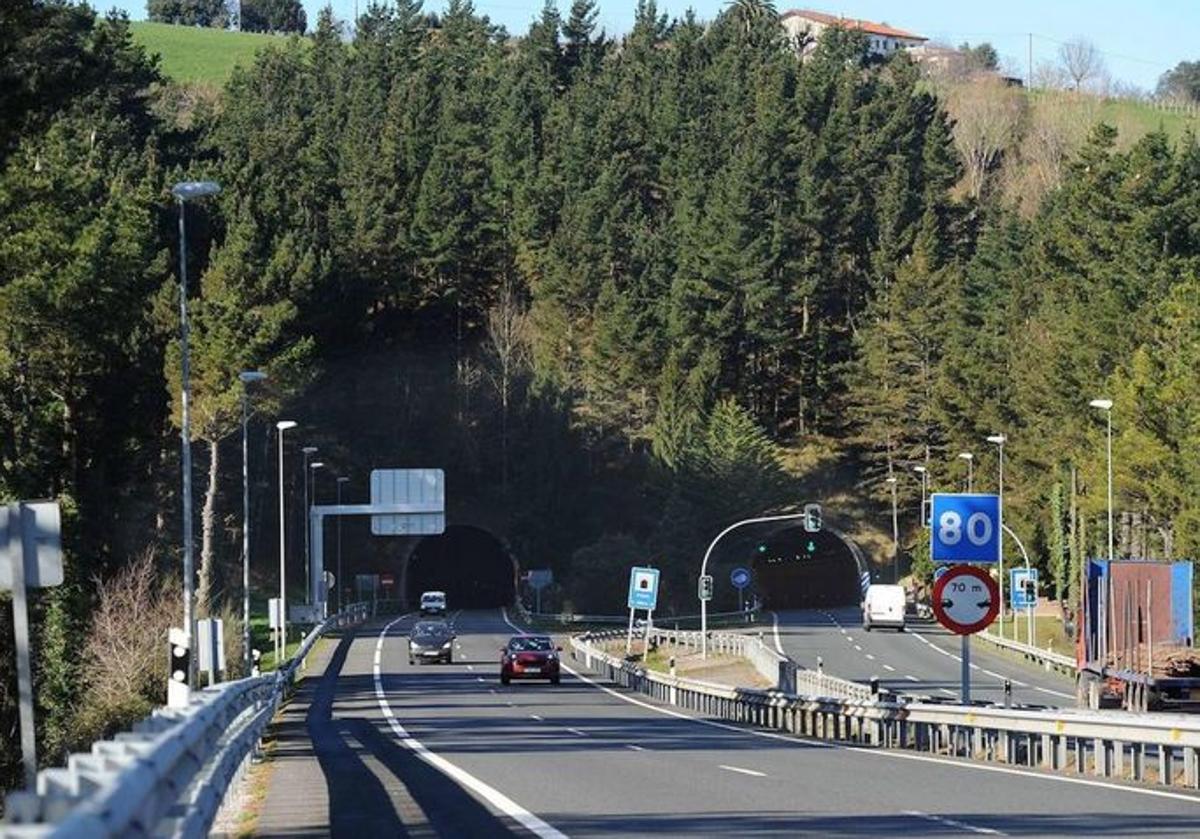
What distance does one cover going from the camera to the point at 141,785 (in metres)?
8.06

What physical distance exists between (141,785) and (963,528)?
65.2ft

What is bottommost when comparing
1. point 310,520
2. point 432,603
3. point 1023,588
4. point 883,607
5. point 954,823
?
point 432,603

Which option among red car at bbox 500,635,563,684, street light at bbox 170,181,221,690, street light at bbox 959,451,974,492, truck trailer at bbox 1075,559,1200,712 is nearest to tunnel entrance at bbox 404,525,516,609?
street light at bbox 959,451,974,492

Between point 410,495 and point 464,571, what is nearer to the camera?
point 410,495

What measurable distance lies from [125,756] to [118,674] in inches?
1858

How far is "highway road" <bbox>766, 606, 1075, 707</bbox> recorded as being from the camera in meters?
58.9

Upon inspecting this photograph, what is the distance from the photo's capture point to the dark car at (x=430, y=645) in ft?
241

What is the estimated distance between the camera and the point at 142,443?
8219 centimetres

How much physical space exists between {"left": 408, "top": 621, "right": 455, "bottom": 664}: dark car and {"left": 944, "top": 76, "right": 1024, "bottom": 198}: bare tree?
301 ft

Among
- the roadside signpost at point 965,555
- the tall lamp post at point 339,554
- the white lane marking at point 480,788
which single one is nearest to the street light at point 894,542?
the tall lamp post at point 339,554

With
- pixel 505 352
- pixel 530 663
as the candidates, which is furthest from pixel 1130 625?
pixel 505 352

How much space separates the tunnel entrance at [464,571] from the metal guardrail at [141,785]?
118598 millimetres

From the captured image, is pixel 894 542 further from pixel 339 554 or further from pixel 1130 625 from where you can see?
pixel 1130 625

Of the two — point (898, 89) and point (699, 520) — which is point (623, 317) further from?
point (898, 89)
